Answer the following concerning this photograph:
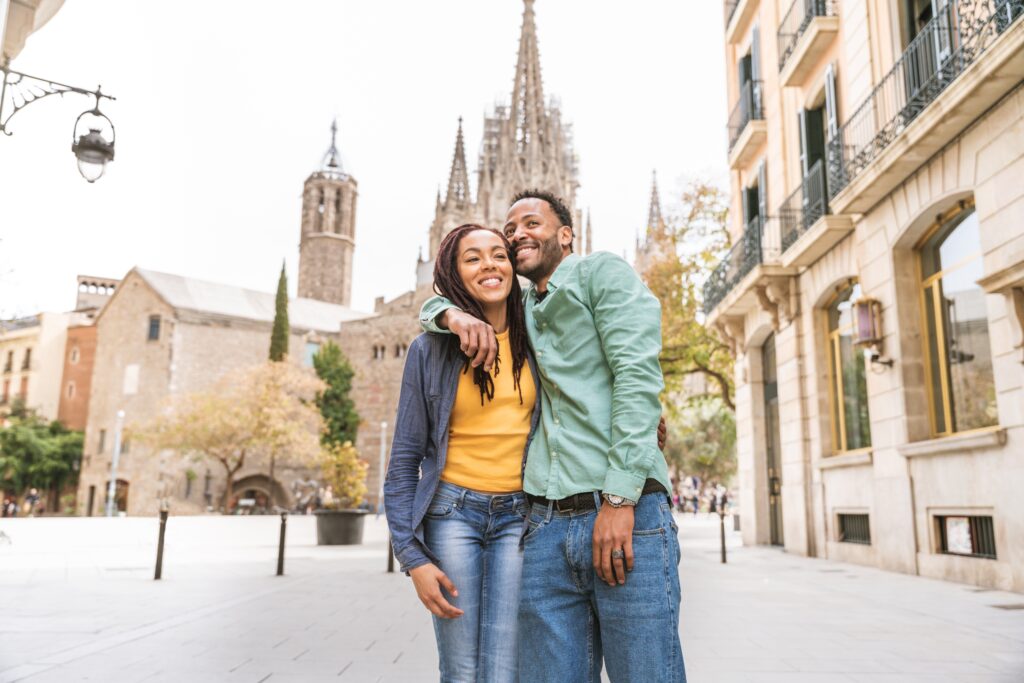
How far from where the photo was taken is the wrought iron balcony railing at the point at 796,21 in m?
13.9

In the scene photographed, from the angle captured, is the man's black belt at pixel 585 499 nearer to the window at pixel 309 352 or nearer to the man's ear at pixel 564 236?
the man's ear at pixel 564 236

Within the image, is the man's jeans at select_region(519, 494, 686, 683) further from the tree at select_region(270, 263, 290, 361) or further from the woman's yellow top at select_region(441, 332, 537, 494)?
the tree at select_region(270, 263, 290, 361)

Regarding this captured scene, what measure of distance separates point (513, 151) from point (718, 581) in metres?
62.0

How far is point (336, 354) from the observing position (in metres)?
53.1

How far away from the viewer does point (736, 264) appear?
59.8 ft

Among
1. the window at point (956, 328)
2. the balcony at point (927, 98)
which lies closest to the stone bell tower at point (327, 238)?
the balcony at point (927, 98)

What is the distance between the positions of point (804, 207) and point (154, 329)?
4641 centimetres

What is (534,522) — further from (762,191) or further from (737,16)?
(737,16)

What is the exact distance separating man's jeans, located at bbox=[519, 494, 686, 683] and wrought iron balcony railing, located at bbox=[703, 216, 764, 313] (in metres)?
14.5

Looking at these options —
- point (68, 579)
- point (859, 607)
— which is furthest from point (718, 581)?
point (68, 579)

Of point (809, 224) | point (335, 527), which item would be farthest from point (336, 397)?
point (809, 224)

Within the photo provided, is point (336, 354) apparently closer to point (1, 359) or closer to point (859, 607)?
point (1, 359)

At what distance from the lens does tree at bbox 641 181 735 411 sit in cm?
2241

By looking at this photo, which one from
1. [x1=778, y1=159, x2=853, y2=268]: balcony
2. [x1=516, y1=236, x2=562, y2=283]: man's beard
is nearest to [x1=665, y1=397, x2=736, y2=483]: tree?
[x1=778, y1=159, x2=853, y2=268]: balcony
